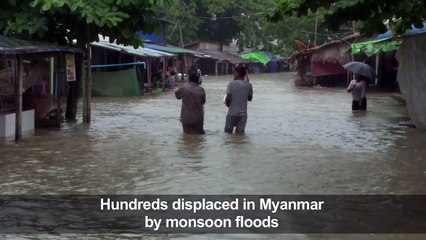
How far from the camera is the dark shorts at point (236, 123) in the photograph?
1129 centimetres

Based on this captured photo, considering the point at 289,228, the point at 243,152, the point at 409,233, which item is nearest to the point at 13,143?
the point at 243,152

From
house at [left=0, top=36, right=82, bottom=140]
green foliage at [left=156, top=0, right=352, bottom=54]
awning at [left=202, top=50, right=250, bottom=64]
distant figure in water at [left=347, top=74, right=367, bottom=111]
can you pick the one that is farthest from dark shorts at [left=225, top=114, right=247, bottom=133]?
awning at [left=202, top=50, right=250, bottom=64]

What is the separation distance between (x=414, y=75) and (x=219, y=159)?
19.1 feet

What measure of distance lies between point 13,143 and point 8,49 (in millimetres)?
1927

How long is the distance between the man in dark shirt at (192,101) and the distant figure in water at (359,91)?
6.68m

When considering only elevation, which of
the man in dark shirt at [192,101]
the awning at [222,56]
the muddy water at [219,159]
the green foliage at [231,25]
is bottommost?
the muddy water at [219,159]

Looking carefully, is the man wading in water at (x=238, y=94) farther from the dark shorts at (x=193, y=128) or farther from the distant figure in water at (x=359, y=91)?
the distant figure in water at (x=359, y=91)

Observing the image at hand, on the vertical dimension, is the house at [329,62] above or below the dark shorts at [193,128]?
above

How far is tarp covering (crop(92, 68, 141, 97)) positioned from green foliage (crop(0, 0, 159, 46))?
10.4 meters

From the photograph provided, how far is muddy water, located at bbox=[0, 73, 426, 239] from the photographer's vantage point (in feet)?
22.3

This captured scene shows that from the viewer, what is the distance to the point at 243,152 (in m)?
9.34

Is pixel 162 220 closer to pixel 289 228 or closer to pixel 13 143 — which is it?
pixel 289 228

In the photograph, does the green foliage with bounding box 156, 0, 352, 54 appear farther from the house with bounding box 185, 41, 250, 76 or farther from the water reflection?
the water reflection

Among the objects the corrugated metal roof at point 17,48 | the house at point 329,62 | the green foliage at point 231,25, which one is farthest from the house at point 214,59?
the corrugated metal roof at point 17,48
